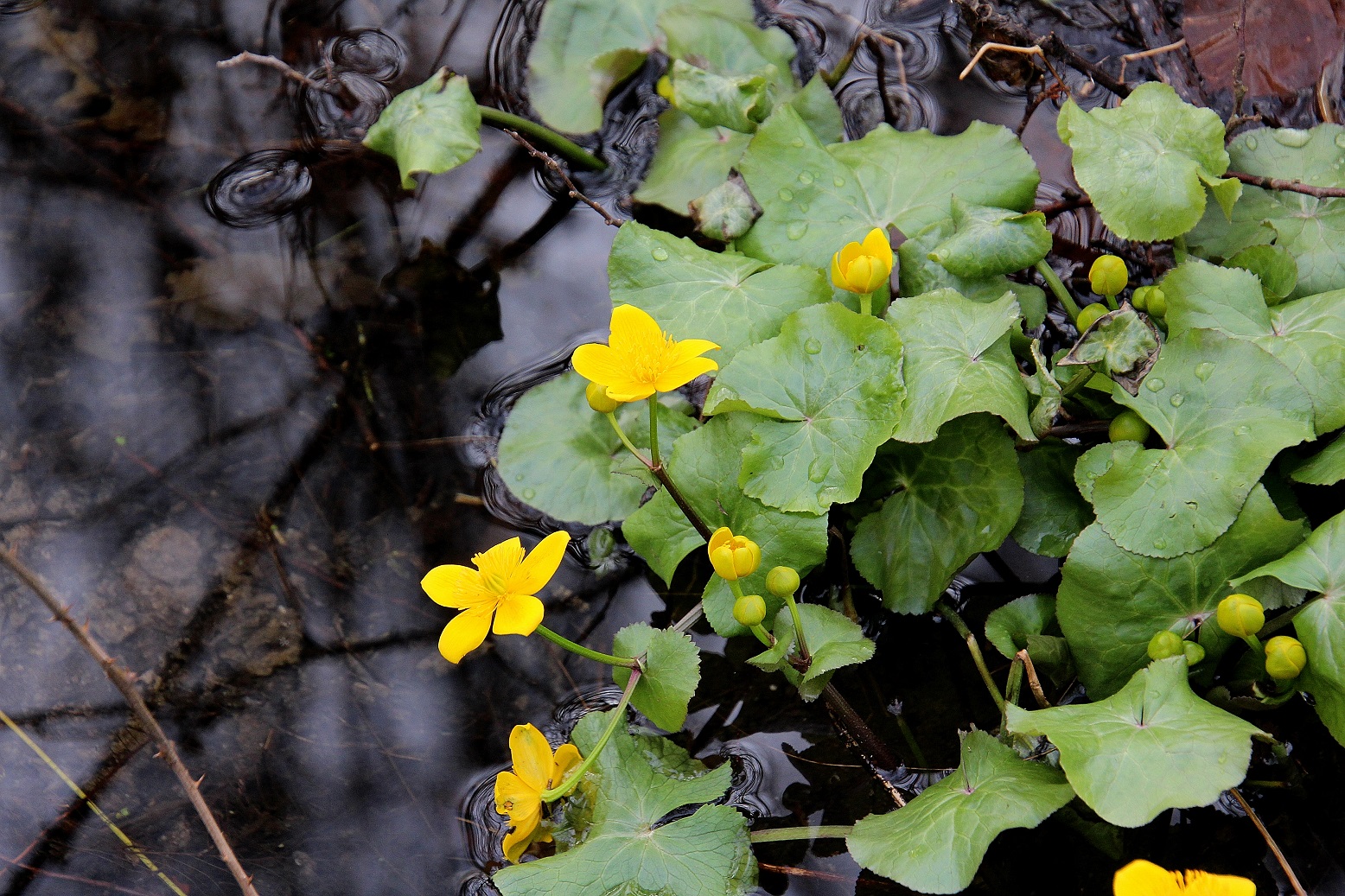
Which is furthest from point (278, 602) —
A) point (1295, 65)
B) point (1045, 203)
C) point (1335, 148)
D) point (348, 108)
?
point (1295, 65)

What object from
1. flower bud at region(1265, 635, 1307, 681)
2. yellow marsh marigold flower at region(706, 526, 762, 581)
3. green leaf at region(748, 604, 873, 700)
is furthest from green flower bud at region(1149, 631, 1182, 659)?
yellow marsh marigold flower at region(706, 526, 762, 581)

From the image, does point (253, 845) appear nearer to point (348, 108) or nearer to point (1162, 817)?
point (1162, 817)

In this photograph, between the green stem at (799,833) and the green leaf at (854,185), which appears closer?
the green stem at (799,833)

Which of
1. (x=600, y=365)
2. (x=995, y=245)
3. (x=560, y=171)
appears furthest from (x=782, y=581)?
(x=560, y=171)

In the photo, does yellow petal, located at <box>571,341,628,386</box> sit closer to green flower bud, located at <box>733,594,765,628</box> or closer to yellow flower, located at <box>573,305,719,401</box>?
yellow flower, located at <box>573,305,719,401</box>

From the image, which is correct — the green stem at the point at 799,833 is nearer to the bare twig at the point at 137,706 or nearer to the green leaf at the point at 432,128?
the bare twig at the point at 137,706

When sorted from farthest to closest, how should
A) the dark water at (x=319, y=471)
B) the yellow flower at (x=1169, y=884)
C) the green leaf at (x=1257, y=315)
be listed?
1. the dark water at (x=319, y=471)
2. the green leaf at (x=1257, y=315)
3. the yellow flower at (x=1169, y=884)

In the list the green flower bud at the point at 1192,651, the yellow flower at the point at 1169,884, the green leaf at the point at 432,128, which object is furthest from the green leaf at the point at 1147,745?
the green leaf at the point at 432,128
